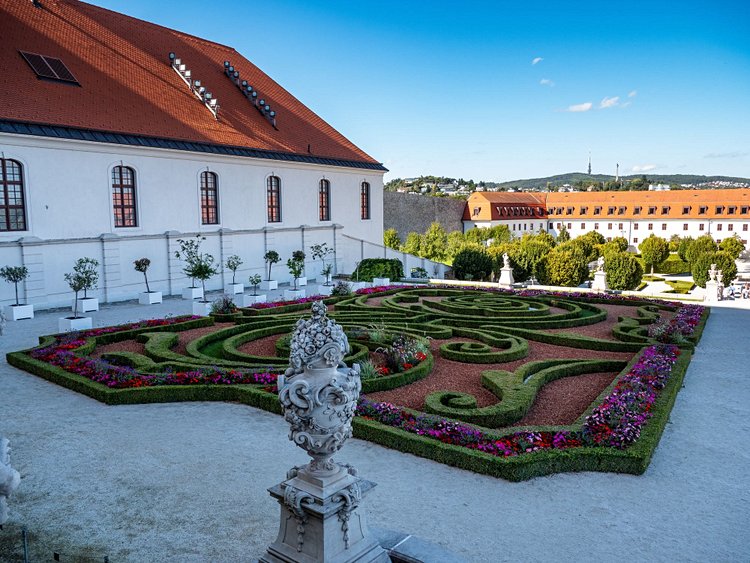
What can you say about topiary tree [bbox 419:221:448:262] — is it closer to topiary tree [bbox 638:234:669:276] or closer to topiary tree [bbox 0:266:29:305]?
topiary tree [bbox 638:234:669:276]

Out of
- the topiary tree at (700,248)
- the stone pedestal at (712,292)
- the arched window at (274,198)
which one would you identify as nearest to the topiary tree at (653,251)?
the topiary tree at (700,248)

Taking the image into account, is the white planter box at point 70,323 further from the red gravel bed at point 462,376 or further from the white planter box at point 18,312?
the red gravel bed at point 462,376

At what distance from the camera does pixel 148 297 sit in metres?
25.1

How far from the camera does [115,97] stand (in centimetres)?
2656

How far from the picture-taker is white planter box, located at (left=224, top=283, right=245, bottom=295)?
27547 millimetres

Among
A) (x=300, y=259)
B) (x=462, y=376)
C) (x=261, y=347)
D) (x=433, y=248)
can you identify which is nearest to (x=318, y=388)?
(x=462, y=376)

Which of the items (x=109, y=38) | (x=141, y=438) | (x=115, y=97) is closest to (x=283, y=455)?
(x=141, y=438)

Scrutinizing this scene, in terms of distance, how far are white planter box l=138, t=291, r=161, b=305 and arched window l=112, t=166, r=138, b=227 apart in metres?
3.49

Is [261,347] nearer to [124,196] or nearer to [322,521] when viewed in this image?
[322,521]

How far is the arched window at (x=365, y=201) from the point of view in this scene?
41.0 metres

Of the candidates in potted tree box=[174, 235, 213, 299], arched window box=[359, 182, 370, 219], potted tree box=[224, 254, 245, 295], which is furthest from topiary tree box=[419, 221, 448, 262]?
potted tree box=[174, 235, 213, 299]

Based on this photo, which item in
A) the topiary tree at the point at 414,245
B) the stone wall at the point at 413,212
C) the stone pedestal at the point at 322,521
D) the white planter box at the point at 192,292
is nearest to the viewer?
the stone pedestal at the point at 322,521

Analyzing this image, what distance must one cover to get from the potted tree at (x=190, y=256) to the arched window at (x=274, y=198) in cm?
548

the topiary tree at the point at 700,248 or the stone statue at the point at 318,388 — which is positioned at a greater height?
the stone statue at the point at 318,388
